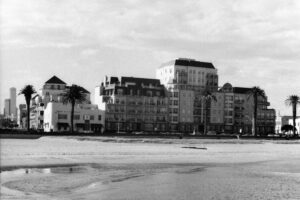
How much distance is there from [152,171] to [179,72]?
157531 mm

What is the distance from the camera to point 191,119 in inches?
7436

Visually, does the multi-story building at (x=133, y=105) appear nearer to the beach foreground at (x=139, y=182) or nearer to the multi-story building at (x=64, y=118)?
the multi-story building at (x=64, y=118)

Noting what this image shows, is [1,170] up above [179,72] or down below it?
below

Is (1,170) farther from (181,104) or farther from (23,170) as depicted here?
(181,104)

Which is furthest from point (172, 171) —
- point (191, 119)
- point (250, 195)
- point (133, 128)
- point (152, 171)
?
point (191, 119)

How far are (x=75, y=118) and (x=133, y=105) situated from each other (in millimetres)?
22498

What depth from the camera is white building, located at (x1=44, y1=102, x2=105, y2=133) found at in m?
162

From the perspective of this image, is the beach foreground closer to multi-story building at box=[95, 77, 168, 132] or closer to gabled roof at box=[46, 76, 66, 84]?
multi-story building at box=[95, 77, 168, 132]

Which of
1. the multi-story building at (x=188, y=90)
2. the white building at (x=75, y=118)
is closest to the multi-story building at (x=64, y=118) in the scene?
the white building at (x=75, y=118)

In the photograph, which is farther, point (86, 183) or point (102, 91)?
point (102, 91)

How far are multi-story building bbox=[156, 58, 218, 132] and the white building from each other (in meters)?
29.0

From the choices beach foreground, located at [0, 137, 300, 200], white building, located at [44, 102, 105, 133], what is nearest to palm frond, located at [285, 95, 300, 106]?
white building, located at [44, 102, 105, 133]

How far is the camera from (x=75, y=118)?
167 meters

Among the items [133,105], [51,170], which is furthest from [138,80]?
[51,170]
